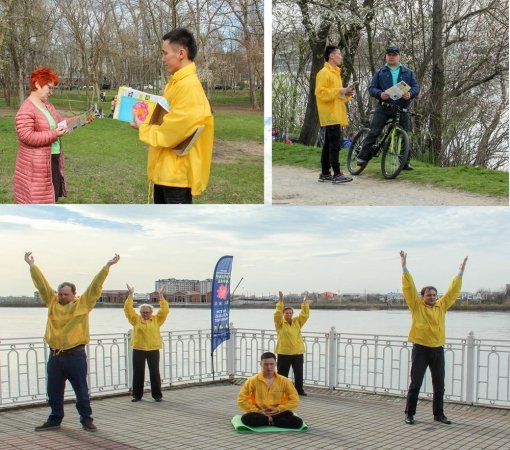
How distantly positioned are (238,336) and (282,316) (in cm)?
122

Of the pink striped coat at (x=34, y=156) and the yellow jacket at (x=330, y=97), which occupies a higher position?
the yellow jacket at (x=330, y=97)

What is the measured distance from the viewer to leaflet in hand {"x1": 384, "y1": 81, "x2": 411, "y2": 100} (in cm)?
685

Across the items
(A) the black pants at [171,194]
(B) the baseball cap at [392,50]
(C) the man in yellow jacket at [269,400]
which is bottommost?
(C) the man in yellow jacket at [269,400]

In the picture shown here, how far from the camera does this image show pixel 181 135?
493 cm

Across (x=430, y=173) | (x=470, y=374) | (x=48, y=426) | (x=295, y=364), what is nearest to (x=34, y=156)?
(x=48, y=426)

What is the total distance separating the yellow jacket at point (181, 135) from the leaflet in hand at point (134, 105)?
0.11m

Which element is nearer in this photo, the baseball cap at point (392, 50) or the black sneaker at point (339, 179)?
the baseball cap at point (392, 50)

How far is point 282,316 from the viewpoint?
6.55 m

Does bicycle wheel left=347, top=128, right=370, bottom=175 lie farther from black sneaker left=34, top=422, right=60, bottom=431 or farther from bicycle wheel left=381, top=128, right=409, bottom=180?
black sneaker left=34, top=422, right=60, bottom=431

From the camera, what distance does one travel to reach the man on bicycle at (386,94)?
6812mm

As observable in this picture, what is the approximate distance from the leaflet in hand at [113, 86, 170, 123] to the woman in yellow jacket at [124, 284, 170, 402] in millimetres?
1780

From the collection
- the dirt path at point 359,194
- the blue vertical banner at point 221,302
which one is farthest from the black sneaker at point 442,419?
the blue vertical banner at point 221,302

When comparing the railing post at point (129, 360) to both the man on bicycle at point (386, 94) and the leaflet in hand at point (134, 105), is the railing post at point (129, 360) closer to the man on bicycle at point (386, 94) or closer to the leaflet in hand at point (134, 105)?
the leaflet in hand at point (134, 105)

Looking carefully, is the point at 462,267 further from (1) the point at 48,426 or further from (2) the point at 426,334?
(1) the point at 48,426
